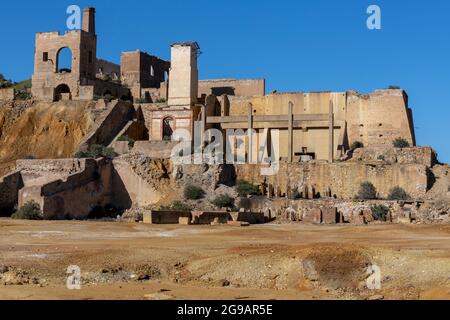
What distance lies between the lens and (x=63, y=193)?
3462 centimetres

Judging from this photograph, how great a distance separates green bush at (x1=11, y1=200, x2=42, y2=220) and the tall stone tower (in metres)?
15.0

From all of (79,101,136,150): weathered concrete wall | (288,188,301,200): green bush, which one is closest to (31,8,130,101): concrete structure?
(79,101,136,150): weathered concrete wall

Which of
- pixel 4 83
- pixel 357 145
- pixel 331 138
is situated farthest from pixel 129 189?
pixel 4 83

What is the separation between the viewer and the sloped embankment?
45.7 meters

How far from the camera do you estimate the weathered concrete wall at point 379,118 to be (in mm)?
45062

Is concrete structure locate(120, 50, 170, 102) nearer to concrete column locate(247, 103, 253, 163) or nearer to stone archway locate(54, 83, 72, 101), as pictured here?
stone archway locate(54, 83, 72, 101)

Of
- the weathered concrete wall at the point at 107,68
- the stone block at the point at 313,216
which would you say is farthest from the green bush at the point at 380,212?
the weathered concrete wall at the point at 107,68

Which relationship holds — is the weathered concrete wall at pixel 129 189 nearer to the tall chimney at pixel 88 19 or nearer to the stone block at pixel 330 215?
the stone block at pixel 330 215

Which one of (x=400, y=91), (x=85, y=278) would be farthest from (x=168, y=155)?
(x=85, y=278)

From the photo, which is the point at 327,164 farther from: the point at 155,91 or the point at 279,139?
the point at 155,91

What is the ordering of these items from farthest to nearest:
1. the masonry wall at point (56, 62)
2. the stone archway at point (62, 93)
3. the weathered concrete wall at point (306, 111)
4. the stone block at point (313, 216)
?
the masonry wall at point (56, 62), the stone archway at point (62, 93), the weathered concrete wall at point (306, 111), the stone block at point (313, 216)

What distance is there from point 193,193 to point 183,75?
11.6 metres

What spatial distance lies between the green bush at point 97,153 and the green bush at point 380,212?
14446 mm
